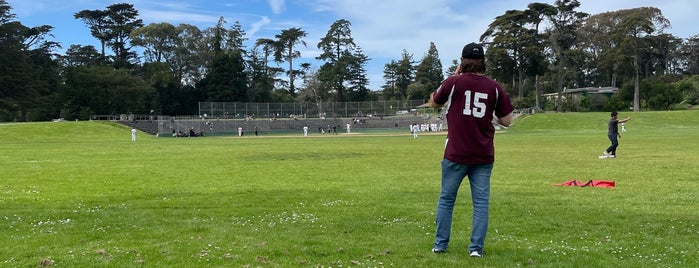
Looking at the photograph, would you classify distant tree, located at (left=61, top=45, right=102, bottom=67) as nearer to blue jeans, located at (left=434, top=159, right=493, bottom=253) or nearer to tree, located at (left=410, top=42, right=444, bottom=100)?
tree, located at (left=410, top=42, right=444, bottom=100)

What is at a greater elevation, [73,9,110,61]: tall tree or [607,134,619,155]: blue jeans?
[73,9,110,61]: tall tree

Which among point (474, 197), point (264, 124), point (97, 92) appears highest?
point (97, 92)

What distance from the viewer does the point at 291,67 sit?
389 feet

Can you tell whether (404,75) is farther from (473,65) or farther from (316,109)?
(473,65)

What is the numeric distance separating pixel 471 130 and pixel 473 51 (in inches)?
31.8

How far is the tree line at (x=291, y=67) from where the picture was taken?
81.0 m

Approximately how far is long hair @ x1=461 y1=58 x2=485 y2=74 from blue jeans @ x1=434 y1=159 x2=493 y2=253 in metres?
0.98

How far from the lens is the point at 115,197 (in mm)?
10039

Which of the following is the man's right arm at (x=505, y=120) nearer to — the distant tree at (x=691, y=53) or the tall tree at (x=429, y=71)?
the tall tree at (x=429, y=71)

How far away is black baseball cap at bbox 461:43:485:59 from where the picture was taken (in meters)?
5.32

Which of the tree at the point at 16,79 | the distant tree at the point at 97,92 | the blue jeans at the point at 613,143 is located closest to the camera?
the blue jeans at the point at 613,143

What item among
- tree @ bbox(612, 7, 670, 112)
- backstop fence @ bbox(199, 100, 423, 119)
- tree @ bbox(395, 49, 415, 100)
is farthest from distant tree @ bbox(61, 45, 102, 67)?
tree @ bbox(612, 7, 670, 112)

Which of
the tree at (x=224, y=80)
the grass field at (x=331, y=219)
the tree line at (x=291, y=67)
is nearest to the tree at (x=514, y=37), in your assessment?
the tree line at (x=291, y=67)

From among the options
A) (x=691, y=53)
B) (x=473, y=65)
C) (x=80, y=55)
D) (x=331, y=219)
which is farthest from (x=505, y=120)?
(x=691, y=53)
